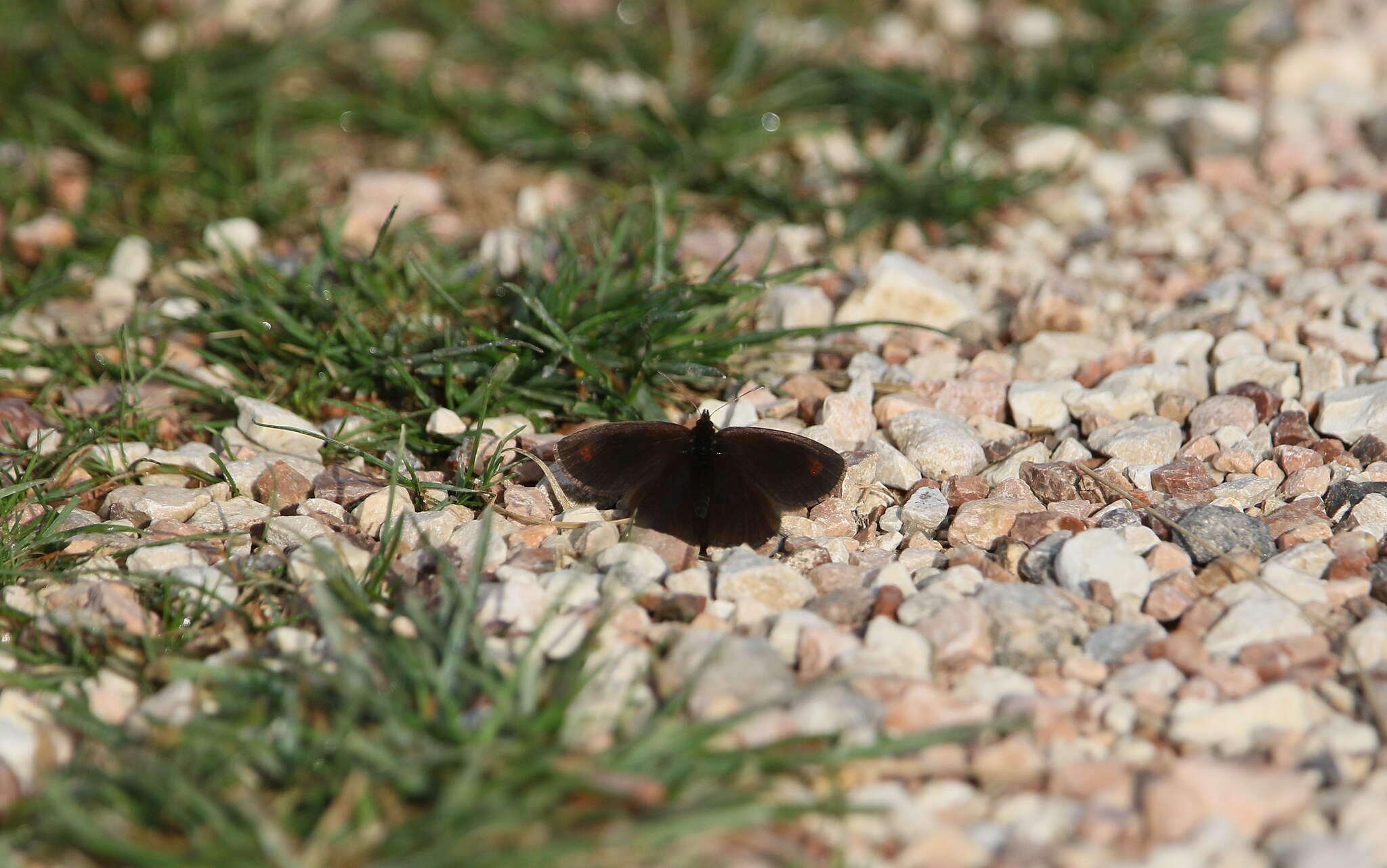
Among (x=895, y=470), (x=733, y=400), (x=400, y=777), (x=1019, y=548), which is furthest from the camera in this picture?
(x=733, y=400)

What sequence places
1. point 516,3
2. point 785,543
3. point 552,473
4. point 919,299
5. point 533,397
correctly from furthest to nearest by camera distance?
point 516,3
point 919,299
point 533,397
point 552,473
point 785,543

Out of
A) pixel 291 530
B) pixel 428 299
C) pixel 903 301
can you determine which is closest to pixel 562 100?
pixel 428 299

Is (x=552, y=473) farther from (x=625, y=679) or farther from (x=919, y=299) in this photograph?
(x=919, y=299)

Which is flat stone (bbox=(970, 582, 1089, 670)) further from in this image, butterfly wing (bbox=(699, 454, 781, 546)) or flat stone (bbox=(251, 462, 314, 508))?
flat stone (bbox=(251, 462, 314, 508))

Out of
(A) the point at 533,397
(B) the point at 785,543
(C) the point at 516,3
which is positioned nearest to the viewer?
(B) the point at 785,543

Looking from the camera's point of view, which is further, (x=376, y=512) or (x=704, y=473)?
(x=376, y=512)

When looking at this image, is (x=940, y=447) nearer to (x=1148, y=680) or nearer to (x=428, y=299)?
(x=1148, y=680)

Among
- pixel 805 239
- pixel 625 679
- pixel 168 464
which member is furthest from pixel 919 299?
pixel 168 464

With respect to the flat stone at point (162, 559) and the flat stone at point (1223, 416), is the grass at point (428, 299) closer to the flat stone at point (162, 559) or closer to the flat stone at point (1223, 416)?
the flat stone at point (162, 559)
